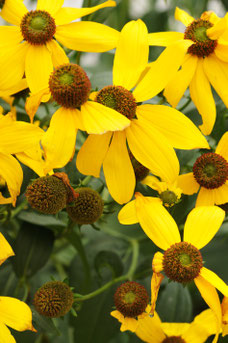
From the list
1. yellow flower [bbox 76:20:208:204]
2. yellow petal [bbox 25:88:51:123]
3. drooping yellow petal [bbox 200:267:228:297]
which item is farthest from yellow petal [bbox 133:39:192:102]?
drooping yellow petal [bbox 200:267:228:297]

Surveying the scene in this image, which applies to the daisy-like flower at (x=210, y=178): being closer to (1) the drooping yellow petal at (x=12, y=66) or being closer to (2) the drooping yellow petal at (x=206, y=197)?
(2) the drooping yellow petal at (x=206, y=197)

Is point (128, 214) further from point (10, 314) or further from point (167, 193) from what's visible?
point (10, 314)

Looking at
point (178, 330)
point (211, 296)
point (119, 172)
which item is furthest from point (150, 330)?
point (119, 172)

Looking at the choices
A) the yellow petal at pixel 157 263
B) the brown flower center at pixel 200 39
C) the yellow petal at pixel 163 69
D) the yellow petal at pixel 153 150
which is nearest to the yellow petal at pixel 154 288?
the yellow petal at pixel 157 263

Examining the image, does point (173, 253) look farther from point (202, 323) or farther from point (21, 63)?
point (21, 63)

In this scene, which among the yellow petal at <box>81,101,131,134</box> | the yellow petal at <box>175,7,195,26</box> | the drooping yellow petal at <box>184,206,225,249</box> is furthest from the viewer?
the yellow petal at <box>175,7,195,26</box>

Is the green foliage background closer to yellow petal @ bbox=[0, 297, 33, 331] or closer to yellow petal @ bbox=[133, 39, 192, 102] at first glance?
yellow petal @ bbox=[0, 297, 33, 331]
